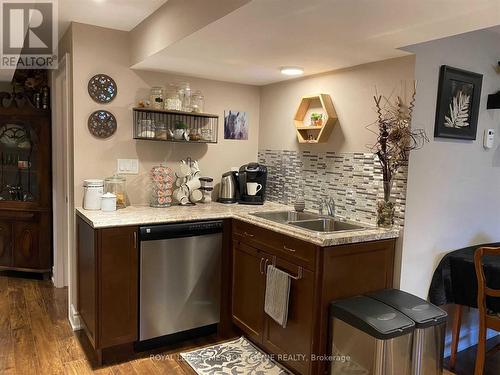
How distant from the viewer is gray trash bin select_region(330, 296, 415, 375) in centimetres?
193

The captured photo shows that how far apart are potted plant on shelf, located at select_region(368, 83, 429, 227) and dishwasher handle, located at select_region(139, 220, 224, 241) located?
110 cm

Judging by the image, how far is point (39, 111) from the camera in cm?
380

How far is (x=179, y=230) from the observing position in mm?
2602

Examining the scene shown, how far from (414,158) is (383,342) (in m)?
1.08

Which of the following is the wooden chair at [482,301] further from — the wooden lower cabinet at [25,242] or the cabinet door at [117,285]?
the wooden lower cabinet at [25,242]

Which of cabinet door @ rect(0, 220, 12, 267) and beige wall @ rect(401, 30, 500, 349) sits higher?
beige wall @ rect(401, 30, 500, 349)

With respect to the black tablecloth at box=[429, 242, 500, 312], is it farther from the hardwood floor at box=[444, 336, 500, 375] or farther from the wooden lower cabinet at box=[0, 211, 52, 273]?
the wooden lower cabinet at box=[0, 211, 52, 273]

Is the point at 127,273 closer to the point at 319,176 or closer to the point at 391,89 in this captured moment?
the point at 319,176

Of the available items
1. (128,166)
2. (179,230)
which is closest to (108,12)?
(128,166)

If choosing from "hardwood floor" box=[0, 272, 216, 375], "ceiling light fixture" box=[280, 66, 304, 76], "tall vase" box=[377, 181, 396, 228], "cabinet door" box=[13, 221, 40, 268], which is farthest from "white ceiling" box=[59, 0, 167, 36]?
"hardwood floor" box=[0, 272, 216, 375]

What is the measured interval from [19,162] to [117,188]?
1.66 meters

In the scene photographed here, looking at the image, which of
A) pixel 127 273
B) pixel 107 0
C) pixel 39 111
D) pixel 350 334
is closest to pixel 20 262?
pixel 39 111

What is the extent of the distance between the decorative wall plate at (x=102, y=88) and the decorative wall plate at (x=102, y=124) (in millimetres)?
97

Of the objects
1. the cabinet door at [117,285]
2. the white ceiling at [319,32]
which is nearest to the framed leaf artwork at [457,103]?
the white ceiling at [319,32]
